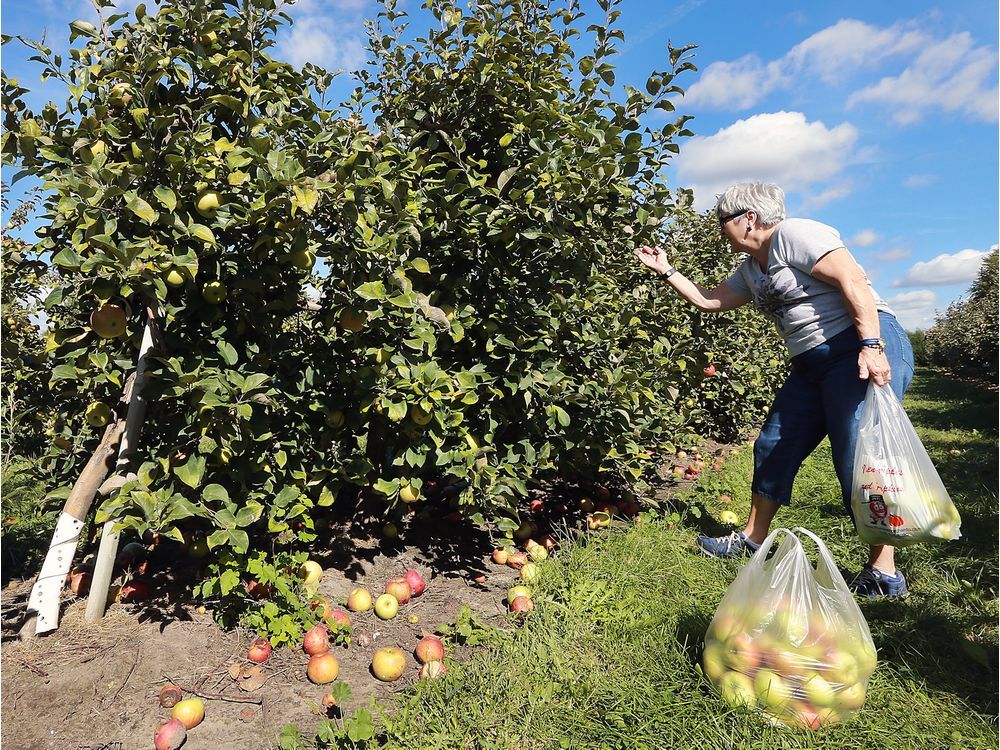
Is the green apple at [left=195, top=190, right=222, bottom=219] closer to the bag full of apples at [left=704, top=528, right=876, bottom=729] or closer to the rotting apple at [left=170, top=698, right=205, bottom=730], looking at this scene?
the rotting apple at [left=170, top=698, right=205, bottom=730]

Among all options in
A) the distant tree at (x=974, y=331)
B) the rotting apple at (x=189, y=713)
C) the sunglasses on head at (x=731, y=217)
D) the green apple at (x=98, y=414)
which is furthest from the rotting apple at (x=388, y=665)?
the distant tree at (x=974, y=331)

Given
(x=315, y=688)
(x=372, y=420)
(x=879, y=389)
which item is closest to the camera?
(x=315, y=688)

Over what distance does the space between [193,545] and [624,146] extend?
2408 mm

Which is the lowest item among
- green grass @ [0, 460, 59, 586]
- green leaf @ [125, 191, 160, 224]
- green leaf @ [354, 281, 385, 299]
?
green grass @ [0, 460, 59, 586]

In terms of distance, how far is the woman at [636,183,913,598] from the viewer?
98.3 inches

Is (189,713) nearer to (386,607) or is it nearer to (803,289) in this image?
(386,607)

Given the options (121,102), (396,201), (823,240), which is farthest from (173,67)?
(823,240)

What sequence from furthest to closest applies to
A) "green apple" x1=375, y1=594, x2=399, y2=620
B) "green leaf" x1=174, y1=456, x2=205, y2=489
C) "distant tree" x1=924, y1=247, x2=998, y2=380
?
"distant tree" x1=924, y1=247, x2=998, y2=380, "green apple" x1=375, y1=594, x2=399, y2=620, "green leaf" x1=174, y1=456, x2=205, y2=489

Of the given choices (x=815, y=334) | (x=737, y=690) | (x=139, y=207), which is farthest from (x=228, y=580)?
(x=815, y=334)

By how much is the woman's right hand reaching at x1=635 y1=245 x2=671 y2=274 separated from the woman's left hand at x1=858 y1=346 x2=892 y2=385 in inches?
39.3

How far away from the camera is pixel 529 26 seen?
318 cm

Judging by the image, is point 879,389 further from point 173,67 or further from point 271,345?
point 173,67

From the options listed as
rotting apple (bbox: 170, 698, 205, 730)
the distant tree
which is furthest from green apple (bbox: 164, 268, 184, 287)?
the distant tree

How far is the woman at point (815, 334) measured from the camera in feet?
8.20
